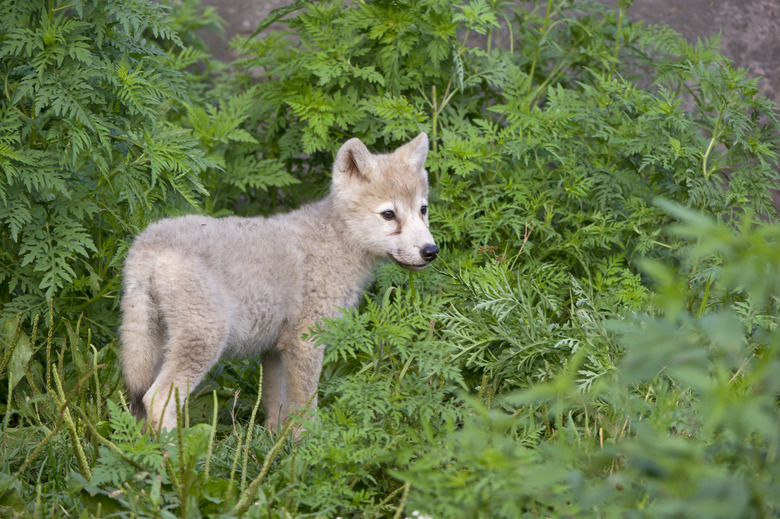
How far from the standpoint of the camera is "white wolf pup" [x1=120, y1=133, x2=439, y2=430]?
3221 millimetres

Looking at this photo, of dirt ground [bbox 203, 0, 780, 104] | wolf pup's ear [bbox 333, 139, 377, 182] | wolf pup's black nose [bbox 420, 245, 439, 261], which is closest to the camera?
wolf pup's black nose [bbox 420, 245, 439, 261]

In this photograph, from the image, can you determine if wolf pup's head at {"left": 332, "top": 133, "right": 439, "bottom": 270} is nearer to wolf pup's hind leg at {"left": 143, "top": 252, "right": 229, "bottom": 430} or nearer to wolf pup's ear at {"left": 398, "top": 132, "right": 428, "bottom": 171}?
wolf pup's ear at {"left": 398, "top": 132, "right": 428, "bottom": 171}

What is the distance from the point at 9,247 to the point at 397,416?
86.1 inches

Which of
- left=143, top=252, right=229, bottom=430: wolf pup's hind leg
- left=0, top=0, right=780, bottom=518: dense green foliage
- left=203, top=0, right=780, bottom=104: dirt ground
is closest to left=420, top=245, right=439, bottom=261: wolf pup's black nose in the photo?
left=0, top=0, right=780, bottom=518: dense green foliage

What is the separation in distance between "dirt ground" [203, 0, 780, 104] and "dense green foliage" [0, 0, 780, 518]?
45 centimetres

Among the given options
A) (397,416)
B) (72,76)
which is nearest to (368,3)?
(72,76)

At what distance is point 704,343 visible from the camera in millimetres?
2746

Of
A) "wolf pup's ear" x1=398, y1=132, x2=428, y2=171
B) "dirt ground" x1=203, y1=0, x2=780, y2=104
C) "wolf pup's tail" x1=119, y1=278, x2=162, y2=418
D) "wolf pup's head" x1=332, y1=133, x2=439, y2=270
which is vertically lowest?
"wolf pup's tail" x1=119, y1=278, x2=162, y2=418

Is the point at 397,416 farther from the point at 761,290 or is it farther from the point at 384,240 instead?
the point at 761,290

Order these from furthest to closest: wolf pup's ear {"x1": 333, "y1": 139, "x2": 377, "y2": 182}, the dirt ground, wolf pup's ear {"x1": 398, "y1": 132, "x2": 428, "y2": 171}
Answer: the dirt ground → wolf pup's ear {"x1": 398, "y1": 132, "x2": 428, "y2": 171} → wolf pup's ear {"x1": 333, "y1": 139, "x2": 377, "y2": 182}

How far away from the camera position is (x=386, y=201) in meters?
4.16

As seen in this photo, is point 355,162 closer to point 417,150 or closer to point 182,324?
point 417,150

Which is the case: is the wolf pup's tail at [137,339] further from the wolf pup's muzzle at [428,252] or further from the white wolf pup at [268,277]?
the wolf pup's muzzle at [428,252]

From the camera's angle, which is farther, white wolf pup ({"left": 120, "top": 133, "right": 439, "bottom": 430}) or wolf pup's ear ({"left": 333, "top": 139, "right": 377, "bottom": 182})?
wolf pup's ear ({"left": 333, "top": 139, "right": 377, "bottom": 182})
